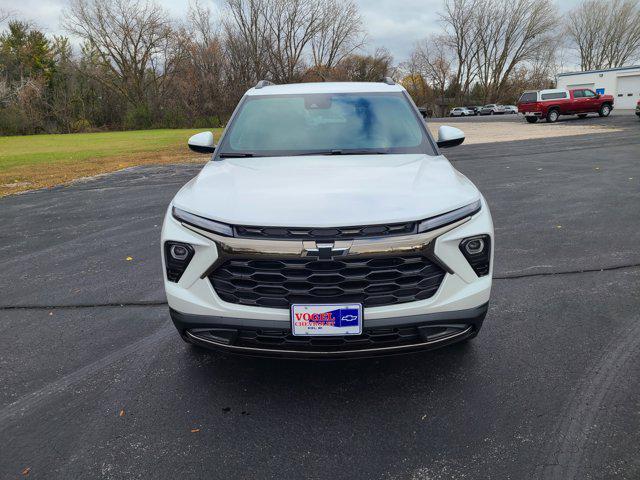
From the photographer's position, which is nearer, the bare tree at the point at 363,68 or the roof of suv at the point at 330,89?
the roof of suv at the point at 330,89

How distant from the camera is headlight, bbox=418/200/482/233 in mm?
2293

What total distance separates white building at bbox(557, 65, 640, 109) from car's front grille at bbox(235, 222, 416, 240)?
51488 mm

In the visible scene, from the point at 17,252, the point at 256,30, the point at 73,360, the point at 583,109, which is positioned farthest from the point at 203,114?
the point at 73,360

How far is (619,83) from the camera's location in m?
44.7

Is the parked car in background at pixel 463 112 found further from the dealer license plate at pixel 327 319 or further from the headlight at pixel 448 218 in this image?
the dealer license plate at pixel 327 319

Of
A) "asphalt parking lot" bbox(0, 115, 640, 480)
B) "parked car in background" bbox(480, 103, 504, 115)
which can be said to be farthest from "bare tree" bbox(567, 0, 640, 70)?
"asphalt parking lot" bbox(0, 115, 640, 480)

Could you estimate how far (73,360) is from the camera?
3.12m

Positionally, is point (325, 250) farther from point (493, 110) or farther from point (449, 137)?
point (493, 110)

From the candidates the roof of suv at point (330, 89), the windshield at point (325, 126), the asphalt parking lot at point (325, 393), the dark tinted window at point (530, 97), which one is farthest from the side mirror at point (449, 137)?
the dark tinted window at point (530, 97)

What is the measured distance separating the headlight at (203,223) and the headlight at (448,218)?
94 centimetres

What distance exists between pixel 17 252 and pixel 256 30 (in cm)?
5196

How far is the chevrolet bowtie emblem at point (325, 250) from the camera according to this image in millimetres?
2221

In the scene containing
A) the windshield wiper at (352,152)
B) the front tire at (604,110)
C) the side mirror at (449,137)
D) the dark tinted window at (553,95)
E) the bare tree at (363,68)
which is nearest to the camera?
the windshield wiper at (352,152)

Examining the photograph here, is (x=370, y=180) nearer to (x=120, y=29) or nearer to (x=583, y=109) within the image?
(x=583, y=109)
